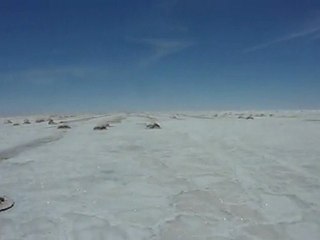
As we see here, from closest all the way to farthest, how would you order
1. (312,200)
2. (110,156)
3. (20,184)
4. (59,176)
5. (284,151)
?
(312,200), (20,184), (59,176), (110,156), (284,151)

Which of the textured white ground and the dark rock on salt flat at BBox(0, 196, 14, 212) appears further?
the dark rock on salt flat at BBox(0, 196, 14, 212)

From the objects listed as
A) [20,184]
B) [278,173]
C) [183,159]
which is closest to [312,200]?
[278,173]

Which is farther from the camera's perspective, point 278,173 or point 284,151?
point 284,151

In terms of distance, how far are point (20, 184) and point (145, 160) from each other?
554 cm

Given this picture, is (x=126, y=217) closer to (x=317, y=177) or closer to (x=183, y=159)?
(x=317, y=177)

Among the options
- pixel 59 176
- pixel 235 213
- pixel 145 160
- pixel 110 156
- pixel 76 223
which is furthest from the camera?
pixel 110 156

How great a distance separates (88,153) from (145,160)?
3536 millimetres

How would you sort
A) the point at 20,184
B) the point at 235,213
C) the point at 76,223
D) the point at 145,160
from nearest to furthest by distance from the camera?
1. the point at 76,223
2. the point at 235,213
3. the point at 20,184
4. the point at 145,160

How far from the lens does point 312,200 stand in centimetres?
905

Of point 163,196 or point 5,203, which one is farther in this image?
point 163,196

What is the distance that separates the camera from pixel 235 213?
8070mm

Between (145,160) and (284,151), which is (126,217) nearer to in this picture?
(145,160)

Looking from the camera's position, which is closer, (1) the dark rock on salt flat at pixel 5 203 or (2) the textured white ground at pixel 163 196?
(2) the textured white ground at pixel 163 196

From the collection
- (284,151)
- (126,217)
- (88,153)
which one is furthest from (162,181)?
(284,151)
